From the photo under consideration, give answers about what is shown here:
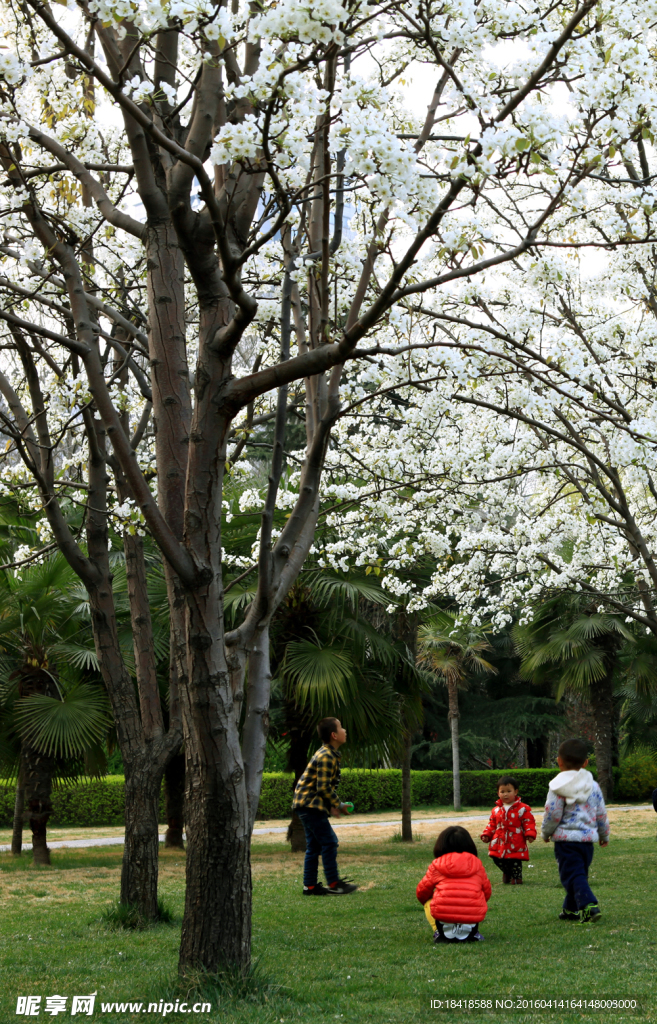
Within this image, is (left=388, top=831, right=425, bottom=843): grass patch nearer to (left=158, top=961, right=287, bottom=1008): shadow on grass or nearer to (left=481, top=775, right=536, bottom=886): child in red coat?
(left=481, top=775, right=536, bottom=886): child in red coat

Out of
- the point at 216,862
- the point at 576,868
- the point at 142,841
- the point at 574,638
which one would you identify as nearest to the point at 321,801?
the point at 142,841

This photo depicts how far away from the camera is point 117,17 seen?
9.82ft

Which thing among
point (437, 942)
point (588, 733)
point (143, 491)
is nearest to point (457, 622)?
point (437, 942)

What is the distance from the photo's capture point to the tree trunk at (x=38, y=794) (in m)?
10.2

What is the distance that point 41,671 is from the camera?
412 inches

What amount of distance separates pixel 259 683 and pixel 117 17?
9.95 feet

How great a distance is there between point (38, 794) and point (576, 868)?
21.7 feet

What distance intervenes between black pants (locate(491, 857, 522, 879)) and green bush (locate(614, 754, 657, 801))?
15983 mm

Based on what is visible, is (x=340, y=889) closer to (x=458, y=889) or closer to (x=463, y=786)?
(x=458, y=889)

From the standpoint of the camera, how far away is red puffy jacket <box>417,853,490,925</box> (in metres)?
5.25

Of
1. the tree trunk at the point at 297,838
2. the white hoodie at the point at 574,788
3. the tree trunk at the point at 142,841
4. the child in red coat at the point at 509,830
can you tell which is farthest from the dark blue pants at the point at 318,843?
the tree trunk at the point at 297,838

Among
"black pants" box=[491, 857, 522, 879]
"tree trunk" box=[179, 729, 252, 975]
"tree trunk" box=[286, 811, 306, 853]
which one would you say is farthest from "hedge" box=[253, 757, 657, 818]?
"tree trunk" box=[179, 729, 252, 975]

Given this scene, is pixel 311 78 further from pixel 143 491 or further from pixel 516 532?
pixel 516 532

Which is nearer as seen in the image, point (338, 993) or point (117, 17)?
point (117, 17)
